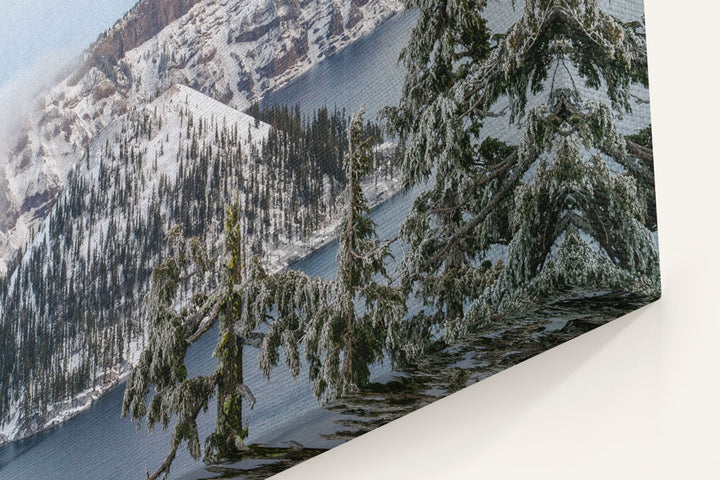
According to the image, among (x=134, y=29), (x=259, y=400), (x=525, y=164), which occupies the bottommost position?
(x=259, y=400)

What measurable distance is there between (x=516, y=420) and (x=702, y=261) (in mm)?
845

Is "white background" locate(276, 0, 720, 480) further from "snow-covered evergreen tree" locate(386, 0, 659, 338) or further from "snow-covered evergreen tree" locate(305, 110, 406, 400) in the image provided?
"snow-covered evergreen tree" locate(305, 110, 406, 400)

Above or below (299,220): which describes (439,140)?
above

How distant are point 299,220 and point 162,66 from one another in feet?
3.99

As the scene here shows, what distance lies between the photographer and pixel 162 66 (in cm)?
497

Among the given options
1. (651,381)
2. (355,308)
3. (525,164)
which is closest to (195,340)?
(355,308)

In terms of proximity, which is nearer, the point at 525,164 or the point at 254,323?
the point at 525,164

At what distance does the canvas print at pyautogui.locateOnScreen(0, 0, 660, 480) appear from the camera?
12.0 feet

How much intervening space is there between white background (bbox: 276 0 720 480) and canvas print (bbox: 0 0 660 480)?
9 centimetres

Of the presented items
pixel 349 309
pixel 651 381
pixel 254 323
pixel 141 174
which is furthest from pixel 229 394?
pixel 651 381

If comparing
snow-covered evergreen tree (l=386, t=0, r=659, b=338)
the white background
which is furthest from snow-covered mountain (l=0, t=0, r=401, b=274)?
the white background

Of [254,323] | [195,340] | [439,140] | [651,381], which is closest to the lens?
[651,381]

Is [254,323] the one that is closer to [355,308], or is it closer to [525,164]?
[355,308]

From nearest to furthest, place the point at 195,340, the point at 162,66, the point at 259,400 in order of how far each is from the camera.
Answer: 1. the point at 259,400
2. the point at 195,340
3. the point at 162,66
